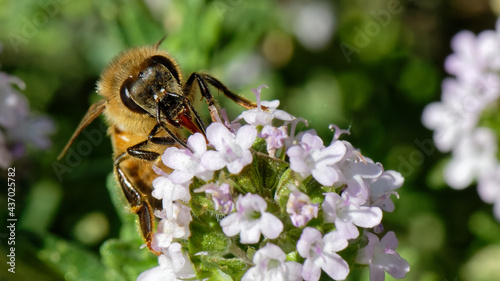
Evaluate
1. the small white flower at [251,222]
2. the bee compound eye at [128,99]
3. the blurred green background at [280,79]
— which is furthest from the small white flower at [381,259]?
the blurred green background at [280,79]

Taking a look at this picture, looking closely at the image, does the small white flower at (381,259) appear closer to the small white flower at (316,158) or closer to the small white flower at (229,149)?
the small white flower at (316,158)

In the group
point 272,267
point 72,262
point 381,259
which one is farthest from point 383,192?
point 72,262

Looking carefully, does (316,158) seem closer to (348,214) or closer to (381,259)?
(348,214)

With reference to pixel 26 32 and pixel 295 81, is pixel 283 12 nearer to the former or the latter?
pixel 295 81

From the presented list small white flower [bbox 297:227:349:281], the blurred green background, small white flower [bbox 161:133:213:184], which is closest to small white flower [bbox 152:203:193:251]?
small white flower [bbox 161:133:213:184]

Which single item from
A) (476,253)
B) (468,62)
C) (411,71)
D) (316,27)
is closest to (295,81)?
(316,27)
